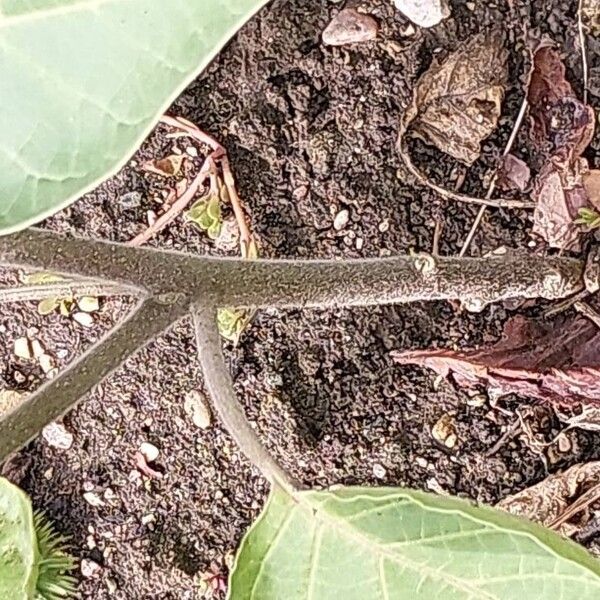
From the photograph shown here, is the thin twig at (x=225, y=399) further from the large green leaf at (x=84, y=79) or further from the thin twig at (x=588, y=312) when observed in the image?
the thin twig at (x=588, y=312)

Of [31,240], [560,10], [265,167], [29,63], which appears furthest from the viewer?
[265,167]

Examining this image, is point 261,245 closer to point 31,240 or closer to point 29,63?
point 31,240

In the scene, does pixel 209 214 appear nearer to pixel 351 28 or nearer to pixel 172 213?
pixel 172 213

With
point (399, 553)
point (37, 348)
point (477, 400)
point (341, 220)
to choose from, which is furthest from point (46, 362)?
point (399, 553)

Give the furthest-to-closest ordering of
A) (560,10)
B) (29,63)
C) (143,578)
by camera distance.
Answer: (143,578)
(560,10)
(29,63)

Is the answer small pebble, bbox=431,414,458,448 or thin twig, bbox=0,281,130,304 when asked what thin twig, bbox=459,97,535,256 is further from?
thin twig, bbox=0,281,130,304

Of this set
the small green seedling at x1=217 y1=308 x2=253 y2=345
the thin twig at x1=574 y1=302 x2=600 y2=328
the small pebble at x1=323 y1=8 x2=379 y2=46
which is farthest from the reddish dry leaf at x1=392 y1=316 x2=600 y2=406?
the small pebble at x1=323 y1=8 x2=379 y2=46

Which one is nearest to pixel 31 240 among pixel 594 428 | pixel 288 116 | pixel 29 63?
pixel 29 63
